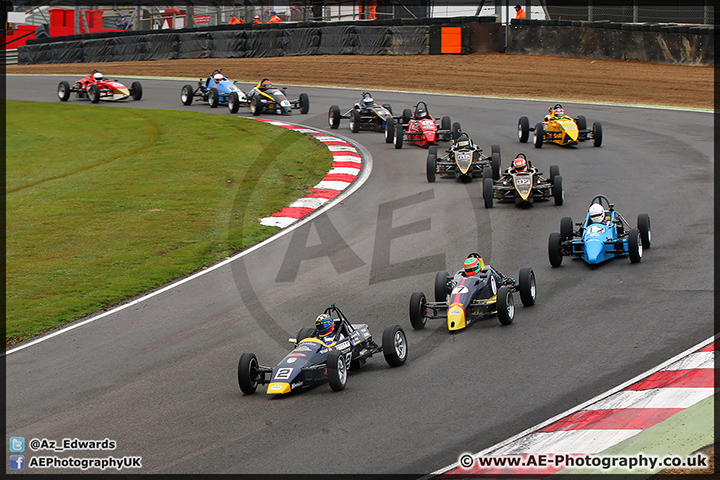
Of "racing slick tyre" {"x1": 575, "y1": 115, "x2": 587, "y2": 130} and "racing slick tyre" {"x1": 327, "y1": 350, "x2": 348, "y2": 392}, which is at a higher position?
"racing slick tyre" {"x1": 575, "y1": 115, "x2": 587, "y2": 130}

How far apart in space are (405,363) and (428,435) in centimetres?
218

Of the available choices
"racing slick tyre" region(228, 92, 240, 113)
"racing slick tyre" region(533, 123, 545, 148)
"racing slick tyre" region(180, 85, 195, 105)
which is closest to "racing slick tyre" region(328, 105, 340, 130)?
"racing slick tyre" region(228, 92, 240, 113)

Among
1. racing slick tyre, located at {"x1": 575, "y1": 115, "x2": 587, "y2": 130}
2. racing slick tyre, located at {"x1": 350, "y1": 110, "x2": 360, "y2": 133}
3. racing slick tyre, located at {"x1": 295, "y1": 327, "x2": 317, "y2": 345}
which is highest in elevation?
racing slick tyre, located at {"x1": 350, "y1": 110, "x2": 360, "y2": 133}

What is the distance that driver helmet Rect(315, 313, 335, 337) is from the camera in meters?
9.48

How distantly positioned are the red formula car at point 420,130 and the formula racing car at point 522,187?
5485 mm

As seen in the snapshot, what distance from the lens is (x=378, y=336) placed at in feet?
34.5

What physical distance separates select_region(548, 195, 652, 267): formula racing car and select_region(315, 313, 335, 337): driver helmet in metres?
4.88

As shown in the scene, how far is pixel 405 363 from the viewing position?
9570 mm

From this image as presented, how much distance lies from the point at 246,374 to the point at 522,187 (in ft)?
31.0

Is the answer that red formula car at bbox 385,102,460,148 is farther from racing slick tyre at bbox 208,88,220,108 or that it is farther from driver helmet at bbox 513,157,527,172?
racing slick tyre at bbox 208,88,220,108

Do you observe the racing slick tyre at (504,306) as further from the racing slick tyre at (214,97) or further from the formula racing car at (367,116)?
the racing slick tyre at (214,97)

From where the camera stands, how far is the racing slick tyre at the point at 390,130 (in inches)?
949

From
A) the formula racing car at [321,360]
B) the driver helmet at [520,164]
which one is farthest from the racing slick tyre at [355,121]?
the formula racing car at [321,360]

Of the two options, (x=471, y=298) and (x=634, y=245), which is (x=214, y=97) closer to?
(x=634, y=245)
